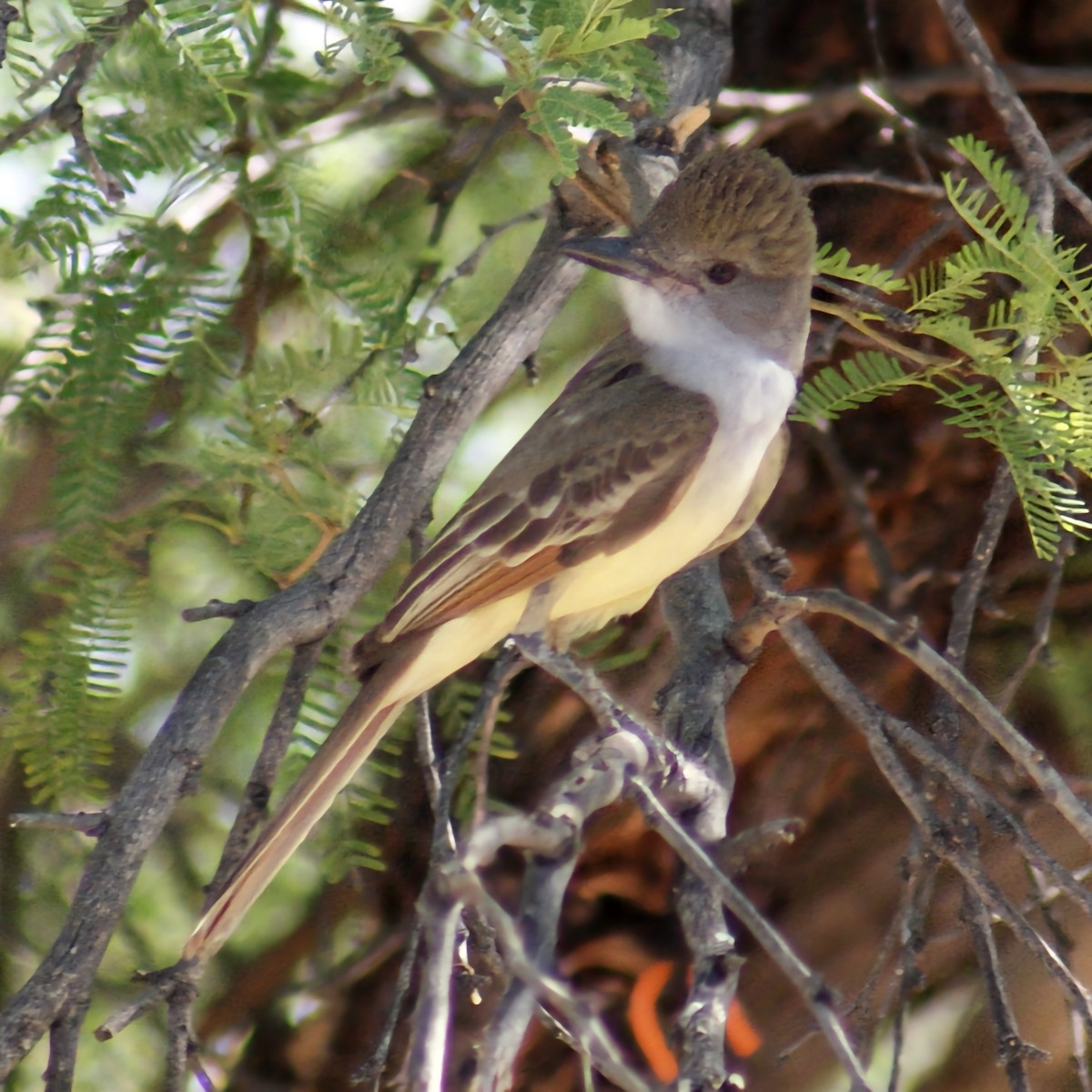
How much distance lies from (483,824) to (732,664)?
4.21 ft

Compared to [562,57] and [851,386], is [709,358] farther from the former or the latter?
[562,57]

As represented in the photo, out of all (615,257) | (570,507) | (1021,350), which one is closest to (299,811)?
(570,507)

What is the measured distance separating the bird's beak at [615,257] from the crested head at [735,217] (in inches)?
1.0

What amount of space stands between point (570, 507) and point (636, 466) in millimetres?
144

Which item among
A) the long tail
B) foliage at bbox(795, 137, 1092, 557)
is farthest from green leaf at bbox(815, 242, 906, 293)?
the long tail

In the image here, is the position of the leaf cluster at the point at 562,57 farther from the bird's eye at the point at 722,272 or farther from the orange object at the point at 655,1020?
the orange object at the point at 655,1020

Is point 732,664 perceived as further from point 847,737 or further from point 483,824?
point 483,824

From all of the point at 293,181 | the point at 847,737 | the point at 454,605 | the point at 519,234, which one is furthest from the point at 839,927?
the point at 293,181

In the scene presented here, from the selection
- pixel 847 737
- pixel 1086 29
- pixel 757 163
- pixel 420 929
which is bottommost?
pixel 847 737

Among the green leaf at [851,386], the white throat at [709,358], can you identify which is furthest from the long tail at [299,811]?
the green leaf at [851,386]

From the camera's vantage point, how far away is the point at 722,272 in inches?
110

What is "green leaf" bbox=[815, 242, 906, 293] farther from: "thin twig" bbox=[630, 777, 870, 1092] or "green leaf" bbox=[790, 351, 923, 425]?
"thin twig" bbox=[630, 777, 870, 1092]

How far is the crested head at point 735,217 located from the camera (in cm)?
266

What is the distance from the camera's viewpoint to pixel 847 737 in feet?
11.2
